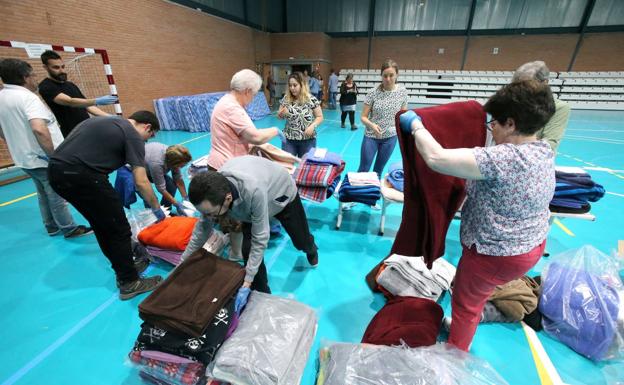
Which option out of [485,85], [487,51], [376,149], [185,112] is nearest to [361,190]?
[376,149]

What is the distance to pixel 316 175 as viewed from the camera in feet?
9.94

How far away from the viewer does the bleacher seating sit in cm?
1316

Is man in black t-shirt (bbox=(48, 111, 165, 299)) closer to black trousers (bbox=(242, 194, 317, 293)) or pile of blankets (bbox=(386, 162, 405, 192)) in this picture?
black trousers (bbox=(242, 194, 317, 293))

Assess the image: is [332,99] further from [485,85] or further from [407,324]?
[407,324]

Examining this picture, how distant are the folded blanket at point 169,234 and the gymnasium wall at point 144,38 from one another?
227 inches

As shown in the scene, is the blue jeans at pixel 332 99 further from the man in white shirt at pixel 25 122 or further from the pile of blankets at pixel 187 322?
the pile of blankets at pixel 187 322

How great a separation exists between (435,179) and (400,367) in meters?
0.86

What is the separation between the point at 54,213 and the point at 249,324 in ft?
9.64

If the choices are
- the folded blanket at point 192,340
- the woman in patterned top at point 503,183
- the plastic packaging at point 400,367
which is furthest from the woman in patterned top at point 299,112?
the plastic packaging at point 400,367

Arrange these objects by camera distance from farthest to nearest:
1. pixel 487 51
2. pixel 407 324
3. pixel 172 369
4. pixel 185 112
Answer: pixel 487 51
pixel 185 112
pixel 407 324
pixel 172 369

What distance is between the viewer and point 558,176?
253 centimetres

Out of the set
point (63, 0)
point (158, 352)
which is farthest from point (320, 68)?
point (158, 352)

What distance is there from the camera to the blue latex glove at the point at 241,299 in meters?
1.55

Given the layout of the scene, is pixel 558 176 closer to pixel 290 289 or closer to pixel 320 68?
pixel 290 289
